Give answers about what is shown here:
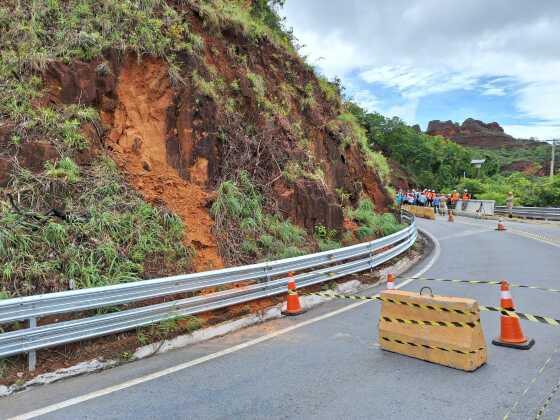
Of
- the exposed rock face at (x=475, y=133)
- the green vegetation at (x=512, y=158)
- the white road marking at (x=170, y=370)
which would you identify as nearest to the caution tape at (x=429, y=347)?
the white road marking at (x=170, y=370)

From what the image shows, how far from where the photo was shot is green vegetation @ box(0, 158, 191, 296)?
234 inches

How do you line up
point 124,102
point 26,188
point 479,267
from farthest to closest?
point 479,267, point 124,102, point 26,188

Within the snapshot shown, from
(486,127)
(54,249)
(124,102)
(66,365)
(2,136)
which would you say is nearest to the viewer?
(66,365)

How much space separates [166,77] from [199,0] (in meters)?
3.62

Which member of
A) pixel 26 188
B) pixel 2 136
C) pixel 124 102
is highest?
pixel 124 102

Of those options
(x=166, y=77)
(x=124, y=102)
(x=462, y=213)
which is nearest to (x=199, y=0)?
(x=166, y=77)

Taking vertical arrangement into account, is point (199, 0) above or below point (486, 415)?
above

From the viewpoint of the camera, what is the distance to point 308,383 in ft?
15.1

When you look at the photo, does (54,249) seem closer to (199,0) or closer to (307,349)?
(307,349)

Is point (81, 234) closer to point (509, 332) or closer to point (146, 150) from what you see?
point (146, 150)

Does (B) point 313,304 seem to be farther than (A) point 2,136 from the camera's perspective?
Yes

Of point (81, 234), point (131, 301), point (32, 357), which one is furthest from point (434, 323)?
point (81, 234)

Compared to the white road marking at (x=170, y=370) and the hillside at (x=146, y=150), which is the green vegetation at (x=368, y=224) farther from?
the white road marking at (x=170, y=370)

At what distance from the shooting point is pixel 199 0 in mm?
12180
